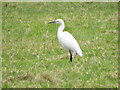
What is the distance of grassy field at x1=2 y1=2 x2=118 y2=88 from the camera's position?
40.9 ft

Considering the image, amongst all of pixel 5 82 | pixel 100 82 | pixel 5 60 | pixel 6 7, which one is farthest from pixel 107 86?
pixel 6 7

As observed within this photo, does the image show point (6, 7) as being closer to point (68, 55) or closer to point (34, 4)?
Result: point (34, 4)

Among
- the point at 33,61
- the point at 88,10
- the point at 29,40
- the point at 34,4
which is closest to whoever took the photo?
the point at 33,61


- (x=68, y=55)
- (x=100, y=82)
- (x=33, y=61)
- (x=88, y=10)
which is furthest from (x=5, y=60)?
(x=88, y=10)

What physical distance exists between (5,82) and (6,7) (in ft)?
51.6

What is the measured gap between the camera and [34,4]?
1107 inches

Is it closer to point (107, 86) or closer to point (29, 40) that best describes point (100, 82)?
point (107, 86)

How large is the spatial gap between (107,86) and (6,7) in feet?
56.1

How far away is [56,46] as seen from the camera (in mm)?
17875

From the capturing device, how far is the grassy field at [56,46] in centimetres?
1246

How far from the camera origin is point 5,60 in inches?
618

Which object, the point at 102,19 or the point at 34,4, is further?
the point at 34,4

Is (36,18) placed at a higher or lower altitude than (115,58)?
higher

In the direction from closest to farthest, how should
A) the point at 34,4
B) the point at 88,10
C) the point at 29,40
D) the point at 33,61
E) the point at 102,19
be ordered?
the point at 33,61
the point at 29,40
the point at 102,19
the point at 88,10
the point at 34,4
